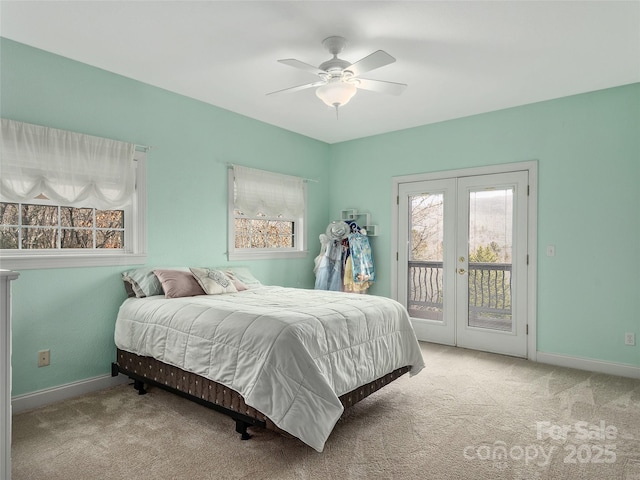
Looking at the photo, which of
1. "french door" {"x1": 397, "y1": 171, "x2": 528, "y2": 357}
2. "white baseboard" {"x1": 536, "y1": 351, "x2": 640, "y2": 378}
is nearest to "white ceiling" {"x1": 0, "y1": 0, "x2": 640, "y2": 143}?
"french door" {"x1": 397, "y1": 171, "x2": 528, "y2": 357}

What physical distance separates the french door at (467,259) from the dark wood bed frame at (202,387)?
1.54 meters

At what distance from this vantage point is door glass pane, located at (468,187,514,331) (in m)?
4.18

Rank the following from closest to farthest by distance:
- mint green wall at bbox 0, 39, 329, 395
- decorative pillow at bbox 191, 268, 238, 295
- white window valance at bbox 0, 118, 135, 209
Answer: white window valance at bbox 0, 118, 135, 209 → mint green wall at bbox 0, 39, 329, 395 → decorative pillow at bbox 191, 268, 238, 295

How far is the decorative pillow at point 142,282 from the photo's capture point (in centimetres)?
326

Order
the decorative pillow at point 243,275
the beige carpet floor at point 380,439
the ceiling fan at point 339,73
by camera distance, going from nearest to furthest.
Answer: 1. the beige carpet floor at point 380,439
2. the ceiling fan at point 339,73
3. the decorative pillow at point 243,275

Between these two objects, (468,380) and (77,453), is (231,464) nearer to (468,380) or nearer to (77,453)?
(77,453)

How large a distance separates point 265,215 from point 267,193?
10.7 inches

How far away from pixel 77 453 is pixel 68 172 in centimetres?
191

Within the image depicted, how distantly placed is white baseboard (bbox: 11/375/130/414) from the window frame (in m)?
0.89

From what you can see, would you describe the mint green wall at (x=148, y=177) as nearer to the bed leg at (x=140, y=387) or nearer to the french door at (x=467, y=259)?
the bed leg at (x=140, y=387)

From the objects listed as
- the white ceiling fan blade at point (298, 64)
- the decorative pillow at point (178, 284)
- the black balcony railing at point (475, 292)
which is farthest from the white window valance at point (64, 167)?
the black balcony railing at point (475, 292)

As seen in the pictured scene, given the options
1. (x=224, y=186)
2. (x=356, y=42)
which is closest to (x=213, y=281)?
(x=224, y=186)

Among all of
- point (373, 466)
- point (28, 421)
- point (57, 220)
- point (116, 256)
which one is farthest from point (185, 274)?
point (373, 466)

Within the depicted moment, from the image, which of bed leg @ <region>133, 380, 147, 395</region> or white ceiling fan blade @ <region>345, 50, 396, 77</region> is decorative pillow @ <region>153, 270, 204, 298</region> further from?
white ceiling fan blade @ <region>345, 50, 396, 77</region>
